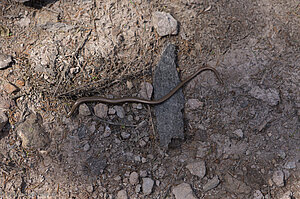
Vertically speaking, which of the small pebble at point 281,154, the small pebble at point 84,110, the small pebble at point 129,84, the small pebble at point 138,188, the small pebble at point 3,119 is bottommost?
the small pebble at point 138,188

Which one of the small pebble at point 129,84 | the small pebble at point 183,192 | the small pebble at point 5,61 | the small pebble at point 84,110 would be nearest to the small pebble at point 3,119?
the small pebble at point 5,61

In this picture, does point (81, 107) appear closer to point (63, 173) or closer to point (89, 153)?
point (89, 153)

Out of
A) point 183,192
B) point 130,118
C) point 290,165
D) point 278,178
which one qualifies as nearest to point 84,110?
point 130,118

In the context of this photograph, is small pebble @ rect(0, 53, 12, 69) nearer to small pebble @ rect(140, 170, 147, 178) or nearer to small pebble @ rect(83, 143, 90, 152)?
small pebble @ rect(83, 143, 90, 152)

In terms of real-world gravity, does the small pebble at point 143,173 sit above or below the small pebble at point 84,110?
below

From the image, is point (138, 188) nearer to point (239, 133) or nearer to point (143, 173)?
point (143, 173)

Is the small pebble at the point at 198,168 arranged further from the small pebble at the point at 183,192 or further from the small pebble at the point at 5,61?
the small pebble at the point at 5,61

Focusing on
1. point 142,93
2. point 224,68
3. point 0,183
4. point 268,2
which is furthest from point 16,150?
point 268,2
